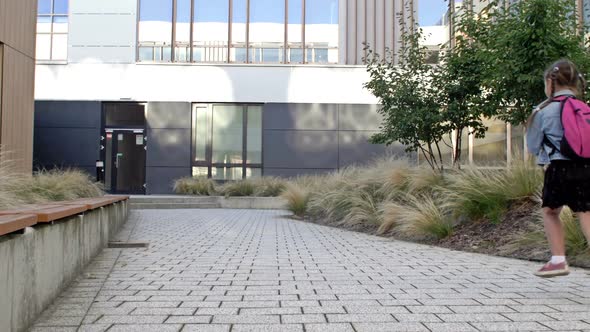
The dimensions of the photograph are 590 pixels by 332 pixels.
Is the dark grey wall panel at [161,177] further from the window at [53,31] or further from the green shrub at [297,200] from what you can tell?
the green shrub at [297,200]

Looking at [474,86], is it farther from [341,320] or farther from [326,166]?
[326,166]

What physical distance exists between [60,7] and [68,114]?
4577 millimetres

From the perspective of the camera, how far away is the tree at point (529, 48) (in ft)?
26.2

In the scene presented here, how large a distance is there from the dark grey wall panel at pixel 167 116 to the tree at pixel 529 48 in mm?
15301

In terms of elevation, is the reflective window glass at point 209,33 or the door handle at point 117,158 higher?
the reflective window glass at point 209,33

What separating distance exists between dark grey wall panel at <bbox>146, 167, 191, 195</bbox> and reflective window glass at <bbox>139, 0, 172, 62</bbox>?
467 cm

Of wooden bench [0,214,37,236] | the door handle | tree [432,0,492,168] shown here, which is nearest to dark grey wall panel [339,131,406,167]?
the door handle

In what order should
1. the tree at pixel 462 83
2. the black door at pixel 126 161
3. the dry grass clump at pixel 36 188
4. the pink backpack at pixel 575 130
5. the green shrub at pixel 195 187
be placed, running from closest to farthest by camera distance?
the pink backpack at pixel 575 130
the dry grass clump at pixel 36 188
the tree at pixel 462 83
the green shrub at pixel 195 187
the black door at pixel 126 161

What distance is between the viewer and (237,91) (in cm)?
2262

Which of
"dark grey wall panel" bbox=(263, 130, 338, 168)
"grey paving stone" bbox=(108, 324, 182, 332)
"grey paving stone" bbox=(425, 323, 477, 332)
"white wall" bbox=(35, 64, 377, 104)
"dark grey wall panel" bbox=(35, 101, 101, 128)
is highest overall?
"white wall" bbox=(35, 64, 377, 104)

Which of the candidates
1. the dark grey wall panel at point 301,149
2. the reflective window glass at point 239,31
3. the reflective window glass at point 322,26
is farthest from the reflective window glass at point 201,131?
the reflective window glass at point 322,26

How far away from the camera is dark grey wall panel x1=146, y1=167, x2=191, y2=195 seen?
22328mm

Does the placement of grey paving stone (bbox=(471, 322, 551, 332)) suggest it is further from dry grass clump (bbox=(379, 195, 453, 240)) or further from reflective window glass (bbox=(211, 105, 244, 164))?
reflective window glass (bbox=(211, 105, 244, 164))

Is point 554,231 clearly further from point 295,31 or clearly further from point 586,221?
point 295,31
